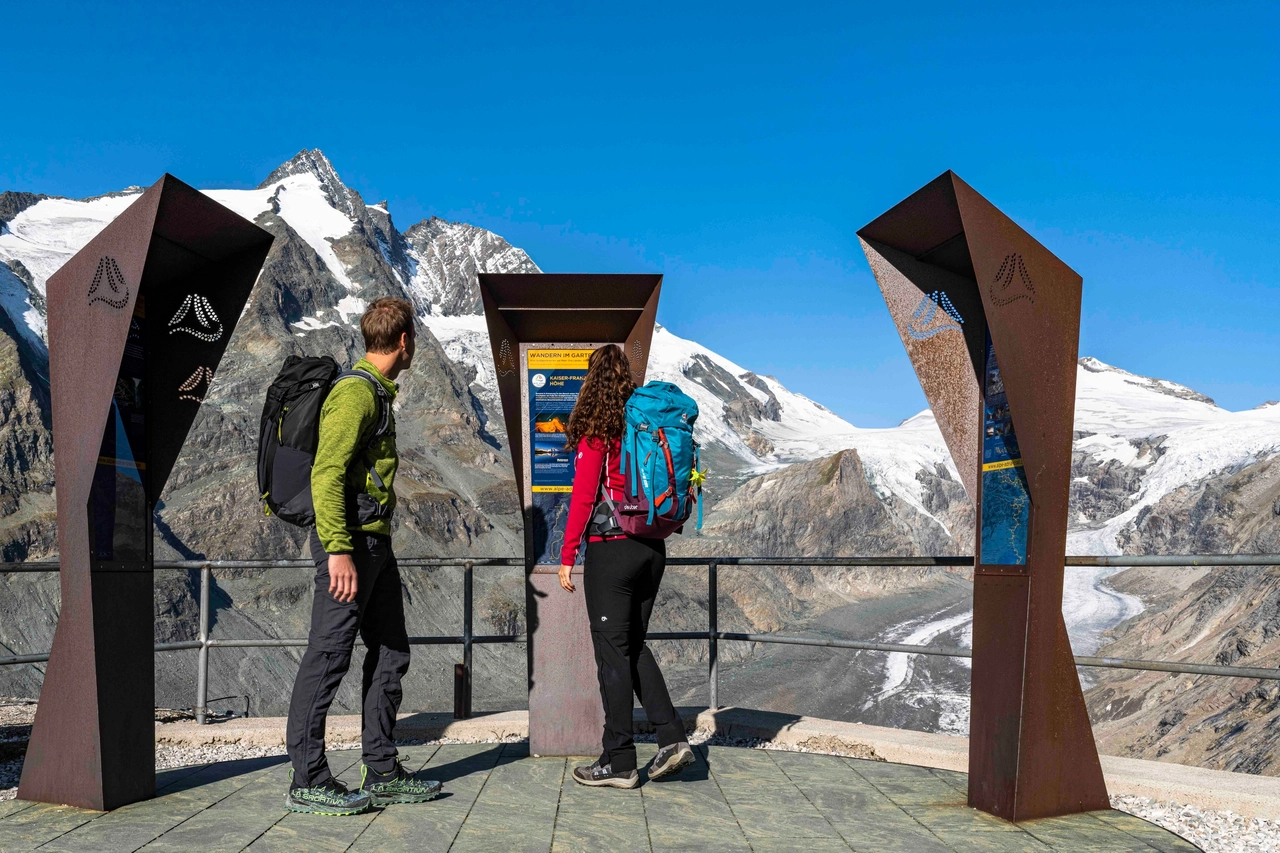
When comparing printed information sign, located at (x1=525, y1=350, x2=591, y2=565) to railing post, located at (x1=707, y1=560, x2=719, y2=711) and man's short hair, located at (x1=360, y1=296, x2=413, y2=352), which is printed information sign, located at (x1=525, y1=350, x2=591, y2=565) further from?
man's short hair, located at (x1=360, y1=296, x2=413, y2=352)

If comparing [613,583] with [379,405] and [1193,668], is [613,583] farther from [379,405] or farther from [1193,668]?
[1193,668]

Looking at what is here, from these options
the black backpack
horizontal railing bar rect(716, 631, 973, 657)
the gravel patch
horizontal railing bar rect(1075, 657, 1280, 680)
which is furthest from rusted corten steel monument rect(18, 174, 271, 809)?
the gravel patch

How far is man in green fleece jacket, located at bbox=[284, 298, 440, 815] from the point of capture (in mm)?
3639

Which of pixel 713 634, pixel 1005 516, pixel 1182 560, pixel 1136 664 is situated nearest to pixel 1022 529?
pixel 1005 516

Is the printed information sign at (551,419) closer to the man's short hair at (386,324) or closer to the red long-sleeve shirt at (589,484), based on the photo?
the red long-sleeve shirt at (589,484)

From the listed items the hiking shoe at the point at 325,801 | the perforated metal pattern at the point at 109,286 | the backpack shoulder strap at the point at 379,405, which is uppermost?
the perforated metal pattern at the point at 109,286

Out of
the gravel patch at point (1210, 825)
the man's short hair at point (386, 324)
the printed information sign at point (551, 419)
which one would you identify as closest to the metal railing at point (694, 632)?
the printed information sign at point (551, 419)

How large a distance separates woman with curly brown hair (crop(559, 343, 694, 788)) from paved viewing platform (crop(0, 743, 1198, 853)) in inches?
6.1

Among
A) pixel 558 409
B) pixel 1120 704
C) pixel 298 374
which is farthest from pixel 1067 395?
pixel 1120 704

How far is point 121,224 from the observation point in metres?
3.92

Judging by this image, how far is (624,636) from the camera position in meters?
4.22

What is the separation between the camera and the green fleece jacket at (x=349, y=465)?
11.8ft

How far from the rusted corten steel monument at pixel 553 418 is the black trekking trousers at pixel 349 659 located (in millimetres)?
954

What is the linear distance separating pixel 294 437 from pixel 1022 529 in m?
2.67
